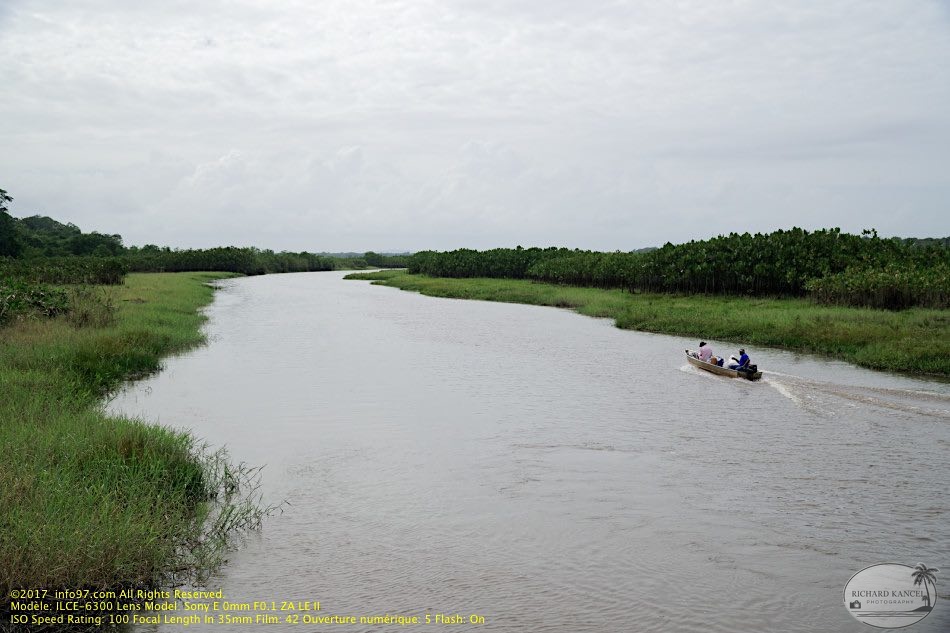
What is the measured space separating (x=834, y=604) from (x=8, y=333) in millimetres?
23177

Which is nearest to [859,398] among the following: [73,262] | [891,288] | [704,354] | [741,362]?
[741,362]

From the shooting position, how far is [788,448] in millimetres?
16609

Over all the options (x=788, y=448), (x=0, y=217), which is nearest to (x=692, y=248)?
(x=788, y=448)

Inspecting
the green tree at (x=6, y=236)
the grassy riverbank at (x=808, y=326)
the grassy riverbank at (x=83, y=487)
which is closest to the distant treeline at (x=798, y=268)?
the grassy riverbank at (x=808, y=326)

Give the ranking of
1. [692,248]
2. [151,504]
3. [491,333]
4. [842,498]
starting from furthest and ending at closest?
[692,248]
[491,333]
[842,498]
[151,504]

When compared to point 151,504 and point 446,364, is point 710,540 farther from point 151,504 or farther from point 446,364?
point 446,364

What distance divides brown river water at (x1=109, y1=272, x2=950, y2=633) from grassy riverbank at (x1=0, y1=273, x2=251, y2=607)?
3.80 ft

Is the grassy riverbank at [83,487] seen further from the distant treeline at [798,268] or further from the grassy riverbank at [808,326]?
the distant treeline at [798,268]

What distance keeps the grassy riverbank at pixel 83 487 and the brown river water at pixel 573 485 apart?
116 centimetres

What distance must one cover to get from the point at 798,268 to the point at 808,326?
1787cm

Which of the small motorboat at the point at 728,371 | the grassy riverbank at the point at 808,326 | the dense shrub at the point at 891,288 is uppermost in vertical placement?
the dense shrub at the point at 891,288

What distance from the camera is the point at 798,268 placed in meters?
50.2

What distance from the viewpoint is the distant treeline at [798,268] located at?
126 feet

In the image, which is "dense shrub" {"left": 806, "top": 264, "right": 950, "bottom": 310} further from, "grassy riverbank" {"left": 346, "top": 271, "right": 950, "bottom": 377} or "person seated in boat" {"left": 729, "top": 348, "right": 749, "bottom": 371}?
"person seated in boat" {"left": 729, "top": 348, "right": 749, "bottom": 371}
